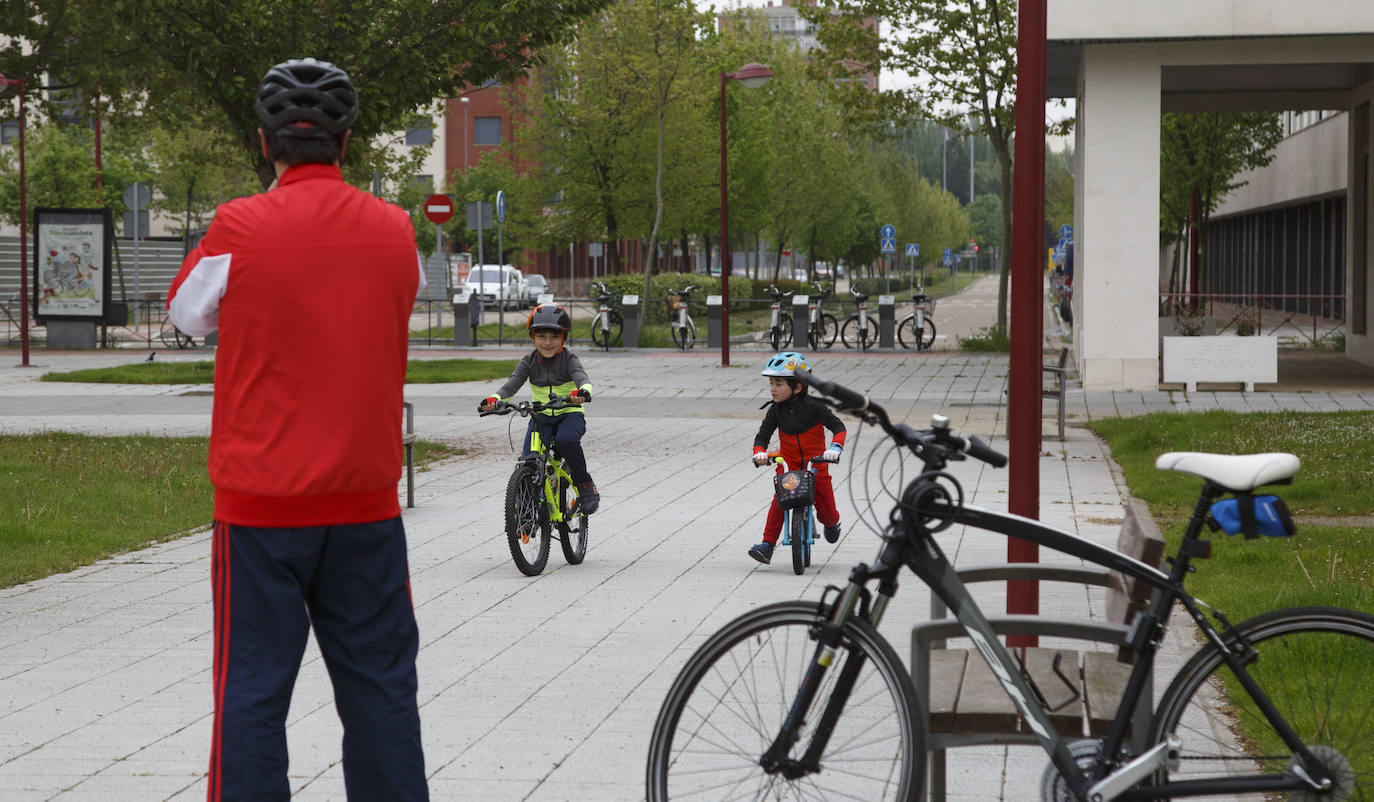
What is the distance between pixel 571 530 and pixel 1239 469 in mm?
5735

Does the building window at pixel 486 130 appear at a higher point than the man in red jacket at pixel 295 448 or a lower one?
higher

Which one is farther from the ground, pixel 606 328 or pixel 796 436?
pixel 606 328

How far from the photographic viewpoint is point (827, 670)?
3.51 meters

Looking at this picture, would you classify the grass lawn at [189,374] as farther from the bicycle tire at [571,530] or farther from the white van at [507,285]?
the white van at [507,285]

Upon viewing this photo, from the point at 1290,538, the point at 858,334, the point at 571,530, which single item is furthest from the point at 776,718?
the point at 858,334

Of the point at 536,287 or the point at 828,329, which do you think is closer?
the point at 828,329

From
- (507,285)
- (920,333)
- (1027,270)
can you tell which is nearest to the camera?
(1027,270)

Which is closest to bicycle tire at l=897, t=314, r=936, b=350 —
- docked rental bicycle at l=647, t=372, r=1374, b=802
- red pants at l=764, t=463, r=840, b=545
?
red pants at l=764, t=463, r=840, b=545

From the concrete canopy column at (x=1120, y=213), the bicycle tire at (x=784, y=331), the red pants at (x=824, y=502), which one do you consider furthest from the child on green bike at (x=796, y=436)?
the bicycle tire at (x=784, y=331)

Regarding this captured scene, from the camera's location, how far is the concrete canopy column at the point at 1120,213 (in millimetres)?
21406

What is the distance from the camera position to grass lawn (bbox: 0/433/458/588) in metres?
9.32

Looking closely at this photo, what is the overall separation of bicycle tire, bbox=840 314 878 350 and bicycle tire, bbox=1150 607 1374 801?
27418 millimetres

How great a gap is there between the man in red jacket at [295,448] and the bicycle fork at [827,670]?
846mm

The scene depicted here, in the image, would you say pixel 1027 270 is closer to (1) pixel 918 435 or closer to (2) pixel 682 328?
(1) pixel 918 435
